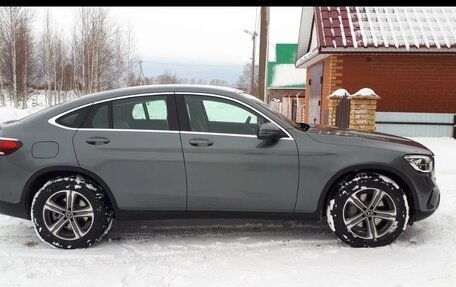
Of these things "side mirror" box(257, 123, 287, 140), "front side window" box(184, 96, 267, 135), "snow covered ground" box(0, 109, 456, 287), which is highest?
"front side window" box(184, 96, 267, 135)

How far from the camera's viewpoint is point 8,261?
3908mm

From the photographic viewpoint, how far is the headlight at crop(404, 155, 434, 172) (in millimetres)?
4105

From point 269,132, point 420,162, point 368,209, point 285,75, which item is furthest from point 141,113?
point 285,75

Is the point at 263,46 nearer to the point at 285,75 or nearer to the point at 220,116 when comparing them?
the point at 220,116

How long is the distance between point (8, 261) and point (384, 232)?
3427 mm

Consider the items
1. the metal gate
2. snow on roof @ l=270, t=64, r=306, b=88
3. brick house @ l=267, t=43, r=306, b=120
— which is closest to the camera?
the metal gate

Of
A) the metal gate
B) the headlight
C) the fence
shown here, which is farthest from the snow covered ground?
the fence

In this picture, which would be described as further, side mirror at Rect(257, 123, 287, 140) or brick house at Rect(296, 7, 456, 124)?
brick house at Rect(296, 7, 456, 124)

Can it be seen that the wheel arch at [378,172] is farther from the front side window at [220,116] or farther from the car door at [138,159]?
the car door at [138,159]

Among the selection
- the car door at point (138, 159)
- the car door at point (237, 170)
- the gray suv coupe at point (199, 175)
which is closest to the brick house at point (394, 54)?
the gray suv coupe at point (199, 175)

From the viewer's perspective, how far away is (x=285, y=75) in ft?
135

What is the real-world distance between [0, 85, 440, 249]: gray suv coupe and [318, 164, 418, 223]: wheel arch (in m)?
0.01

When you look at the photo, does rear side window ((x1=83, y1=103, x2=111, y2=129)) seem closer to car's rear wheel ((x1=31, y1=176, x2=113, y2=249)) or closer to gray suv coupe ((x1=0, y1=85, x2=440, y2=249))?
gray suv coupe ((x1=0, y1=85, x2=440, y2=249))
